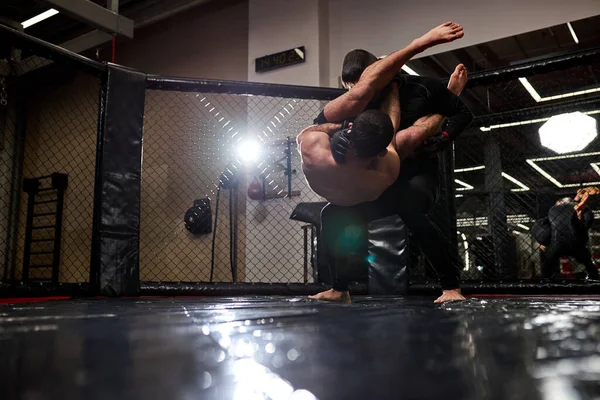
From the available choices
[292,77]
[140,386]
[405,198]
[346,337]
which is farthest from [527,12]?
[140,386]

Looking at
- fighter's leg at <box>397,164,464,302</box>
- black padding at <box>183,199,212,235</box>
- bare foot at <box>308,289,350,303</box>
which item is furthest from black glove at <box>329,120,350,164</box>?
black padding at <box>183,199,212,235</box>

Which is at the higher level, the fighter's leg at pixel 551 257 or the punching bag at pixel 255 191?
the punching bag at pixel 255 191

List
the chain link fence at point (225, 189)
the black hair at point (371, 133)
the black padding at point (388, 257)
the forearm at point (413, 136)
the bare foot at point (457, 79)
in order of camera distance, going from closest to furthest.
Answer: the black hair at point (371, 133) < the forearm at point (413, 136) < the bare foot at point (457, 79) < the black padding at point (388, 257) < the chain link fence at point (225, 189)

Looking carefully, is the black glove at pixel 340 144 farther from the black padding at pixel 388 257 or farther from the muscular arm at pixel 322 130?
the black padding at pixel 388 257

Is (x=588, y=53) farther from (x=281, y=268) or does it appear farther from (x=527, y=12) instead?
(x=281, y=268)

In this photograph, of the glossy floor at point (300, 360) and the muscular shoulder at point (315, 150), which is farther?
the muscular shoulder at point (315, 150)

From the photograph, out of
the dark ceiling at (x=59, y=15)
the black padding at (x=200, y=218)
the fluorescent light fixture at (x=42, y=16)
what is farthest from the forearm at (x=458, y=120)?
the fluorescent light fixture at (x=42, y=16)

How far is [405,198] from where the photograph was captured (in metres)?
2.02

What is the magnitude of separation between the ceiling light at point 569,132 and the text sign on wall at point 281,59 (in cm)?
281

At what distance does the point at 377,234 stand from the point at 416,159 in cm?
76

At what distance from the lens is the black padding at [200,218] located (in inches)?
210

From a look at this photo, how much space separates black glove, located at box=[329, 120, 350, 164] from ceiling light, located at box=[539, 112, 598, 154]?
158 inches

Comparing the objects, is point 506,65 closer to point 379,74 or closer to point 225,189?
point 225,189

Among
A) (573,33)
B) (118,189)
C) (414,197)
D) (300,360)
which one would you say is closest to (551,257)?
(573,33)
